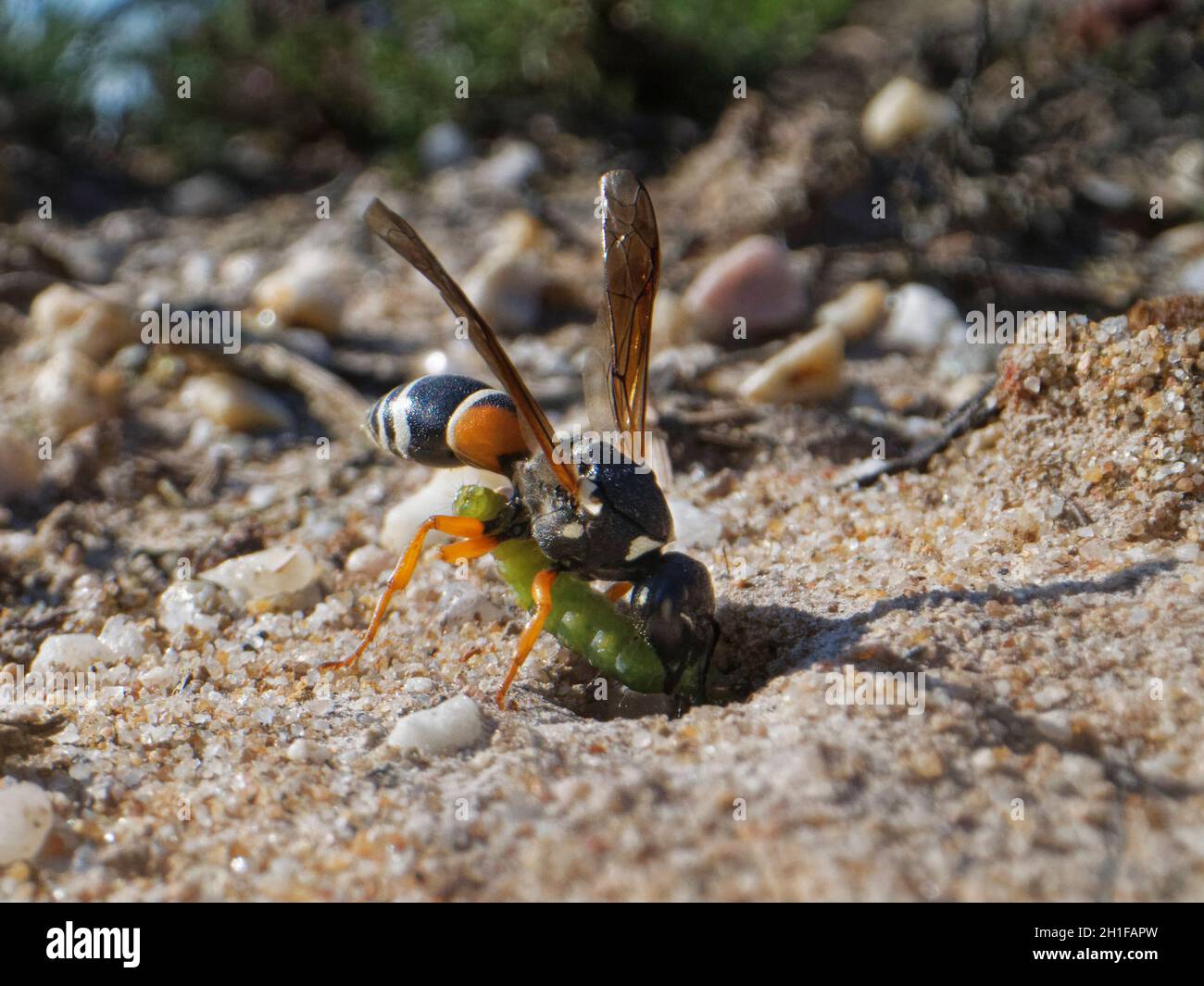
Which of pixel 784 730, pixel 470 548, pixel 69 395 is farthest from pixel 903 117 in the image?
pixel 784 730

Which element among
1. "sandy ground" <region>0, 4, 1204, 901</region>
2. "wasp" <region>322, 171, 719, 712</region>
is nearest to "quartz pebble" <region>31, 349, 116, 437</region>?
"sandy ground" <region>0, 4, 1204, 901</region>

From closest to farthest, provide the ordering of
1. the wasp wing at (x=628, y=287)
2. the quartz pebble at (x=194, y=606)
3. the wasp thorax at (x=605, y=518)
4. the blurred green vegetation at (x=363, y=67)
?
1. the wasp thorax at (x=605, y=518)
2. the wasp wing at (x=628, y=287)
3. the quartz pebble at (x=194, y=606)
4. the blurred green vegetation at (x=363, y=67)

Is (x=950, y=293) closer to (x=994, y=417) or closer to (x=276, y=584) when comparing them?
(x=994, y=417)

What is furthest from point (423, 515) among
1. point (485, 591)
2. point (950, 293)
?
point (950, 293)

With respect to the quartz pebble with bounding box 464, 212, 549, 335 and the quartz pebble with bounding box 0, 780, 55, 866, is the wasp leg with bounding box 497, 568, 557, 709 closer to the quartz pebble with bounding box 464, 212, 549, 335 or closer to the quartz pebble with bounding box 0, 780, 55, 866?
the quartz pebble with bounding box 0, 780, 55, 866

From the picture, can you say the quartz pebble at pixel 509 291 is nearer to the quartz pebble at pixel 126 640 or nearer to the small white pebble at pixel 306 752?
the quartz pebble at pixel 126 640

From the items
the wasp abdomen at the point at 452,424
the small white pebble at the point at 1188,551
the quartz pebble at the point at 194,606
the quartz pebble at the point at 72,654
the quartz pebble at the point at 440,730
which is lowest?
the quartz pebble at the point at 440,730

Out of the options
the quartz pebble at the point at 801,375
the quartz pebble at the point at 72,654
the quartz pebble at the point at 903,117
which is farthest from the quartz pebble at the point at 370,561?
the quartz pebble at the point at 903,117
